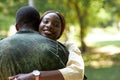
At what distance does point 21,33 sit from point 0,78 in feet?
0.85

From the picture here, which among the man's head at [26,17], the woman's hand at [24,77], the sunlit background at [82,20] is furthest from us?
the sunlit background at [82,20]

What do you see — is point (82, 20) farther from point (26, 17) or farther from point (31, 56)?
point (31, 56)

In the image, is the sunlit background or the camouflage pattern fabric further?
the sunlit background

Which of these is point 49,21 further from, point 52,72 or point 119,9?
point 119,9

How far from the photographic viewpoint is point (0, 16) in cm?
1794

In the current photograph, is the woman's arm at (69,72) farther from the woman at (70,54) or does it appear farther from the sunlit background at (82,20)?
the sunlit background at (82,20)

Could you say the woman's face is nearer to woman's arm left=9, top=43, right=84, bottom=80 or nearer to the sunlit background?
woman's arm left=9, top=43, right=84, bottom=80

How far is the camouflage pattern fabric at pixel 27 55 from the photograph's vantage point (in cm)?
163

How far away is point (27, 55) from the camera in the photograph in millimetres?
1634

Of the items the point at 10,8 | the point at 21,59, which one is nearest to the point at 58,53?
the point at 21,59

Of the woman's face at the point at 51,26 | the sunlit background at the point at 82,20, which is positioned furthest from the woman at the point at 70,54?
the sunlit background at the point at 82,20

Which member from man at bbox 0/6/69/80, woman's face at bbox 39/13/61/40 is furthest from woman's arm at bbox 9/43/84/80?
woman's face at bbox 39/13/61/40

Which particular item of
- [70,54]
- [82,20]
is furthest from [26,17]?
[82,20]

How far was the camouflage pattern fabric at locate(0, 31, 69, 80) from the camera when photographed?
1633 mm
